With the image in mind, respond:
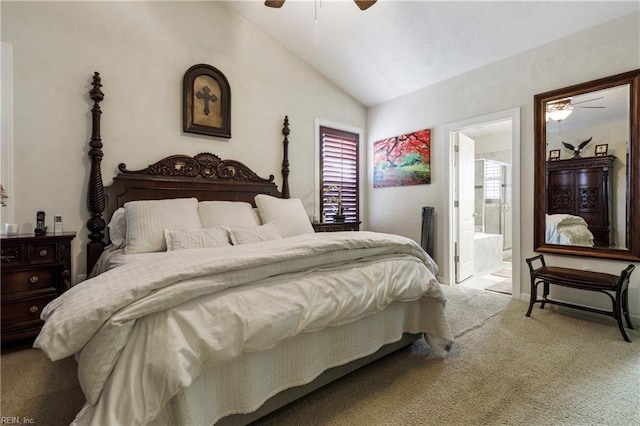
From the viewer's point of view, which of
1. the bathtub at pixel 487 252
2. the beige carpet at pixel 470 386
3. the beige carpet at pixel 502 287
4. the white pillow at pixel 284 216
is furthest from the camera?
the bathtub at pixel 487 252

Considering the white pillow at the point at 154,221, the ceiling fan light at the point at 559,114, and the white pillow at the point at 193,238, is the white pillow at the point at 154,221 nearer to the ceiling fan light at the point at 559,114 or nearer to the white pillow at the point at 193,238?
the white pillow at the point at 193,238

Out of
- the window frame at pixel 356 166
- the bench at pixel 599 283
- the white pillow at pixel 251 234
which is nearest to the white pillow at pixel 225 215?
the white pillow at pixel 251 234

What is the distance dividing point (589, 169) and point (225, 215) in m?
3.58

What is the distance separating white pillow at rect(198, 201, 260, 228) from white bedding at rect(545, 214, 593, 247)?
3.05 meters

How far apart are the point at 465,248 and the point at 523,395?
2776mm

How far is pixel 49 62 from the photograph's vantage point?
261 centimetres

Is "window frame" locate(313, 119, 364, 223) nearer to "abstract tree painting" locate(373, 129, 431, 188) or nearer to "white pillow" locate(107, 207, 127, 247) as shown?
"abstract tree painting" locate(373, 129, 431, 188)

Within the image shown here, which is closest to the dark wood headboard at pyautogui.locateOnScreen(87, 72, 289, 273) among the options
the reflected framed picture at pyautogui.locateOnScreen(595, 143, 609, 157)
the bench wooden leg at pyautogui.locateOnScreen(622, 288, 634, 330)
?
the reflected framed picture at pyautogui.locateOnScreen(595, 143, 609, 157)

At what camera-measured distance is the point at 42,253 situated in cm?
228

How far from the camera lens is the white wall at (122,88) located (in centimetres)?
254

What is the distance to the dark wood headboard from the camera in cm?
273

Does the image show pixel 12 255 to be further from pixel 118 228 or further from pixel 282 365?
pixel 282 365

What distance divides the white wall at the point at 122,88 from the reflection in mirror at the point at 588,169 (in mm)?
3024

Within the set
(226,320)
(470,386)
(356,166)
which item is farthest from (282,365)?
(356,166)
